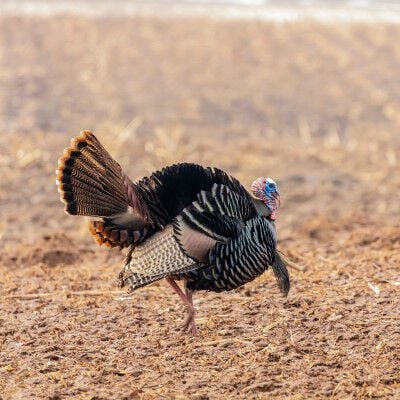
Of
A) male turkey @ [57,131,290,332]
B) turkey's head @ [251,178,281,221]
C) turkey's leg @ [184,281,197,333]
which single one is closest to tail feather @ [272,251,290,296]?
male turkey @ [57,131,290,332]

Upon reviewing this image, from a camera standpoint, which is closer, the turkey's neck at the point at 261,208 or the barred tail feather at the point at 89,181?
the barred tail feather at the point at 89,181

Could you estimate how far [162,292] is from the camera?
7.23m

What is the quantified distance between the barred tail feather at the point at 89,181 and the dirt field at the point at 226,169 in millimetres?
890

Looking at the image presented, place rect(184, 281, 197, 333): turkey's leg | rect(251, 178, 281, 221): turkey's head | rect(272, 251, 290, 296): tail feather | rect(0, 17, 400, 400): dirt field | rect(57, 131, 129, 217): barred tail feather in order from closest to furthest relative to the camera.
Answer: rect(0, 17, 400, 400): dirt field < rect(57, 131, 129, 217): barred tail feather < rect(184, 281, 197, 333): turkey's leg < rect(272, 251, 290, 296): tail feather < rect(251, 178, 281, 221): turkey's head

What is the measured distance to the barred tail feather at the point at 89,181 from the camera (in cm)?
593

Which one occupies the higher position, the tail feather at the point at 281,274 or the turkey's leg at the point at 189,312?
the tail feather at the point at 281,274

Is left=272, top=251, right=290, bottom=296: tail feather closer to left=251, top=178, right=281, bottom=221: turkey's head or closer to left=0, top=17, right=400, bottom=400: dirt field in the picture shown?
left=0, top=17, right=400, bottom=400: dirt field

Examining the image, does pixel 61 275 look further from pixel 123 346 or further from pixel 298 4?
pixel 298 4

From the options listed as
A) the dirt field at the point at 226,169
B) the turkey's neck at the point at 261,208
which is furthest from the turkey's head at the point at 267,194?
the dirt field at the point at 226,169

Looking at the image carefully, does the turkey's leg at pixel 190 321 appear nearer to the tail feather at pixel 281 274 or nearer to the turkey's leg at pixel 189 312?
the turkey's leg at pixel 189 312

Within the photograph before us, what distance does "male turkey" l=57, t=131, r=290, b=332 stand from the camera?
5996mm

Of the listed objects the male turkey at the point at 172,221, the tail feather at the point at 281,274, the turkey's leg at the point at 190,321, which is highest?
the male turkey at the point at 172,221

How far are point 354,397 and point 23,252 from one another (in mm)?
4688

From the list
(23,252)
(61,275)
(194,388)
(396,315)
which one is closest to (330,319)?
(396,315)
